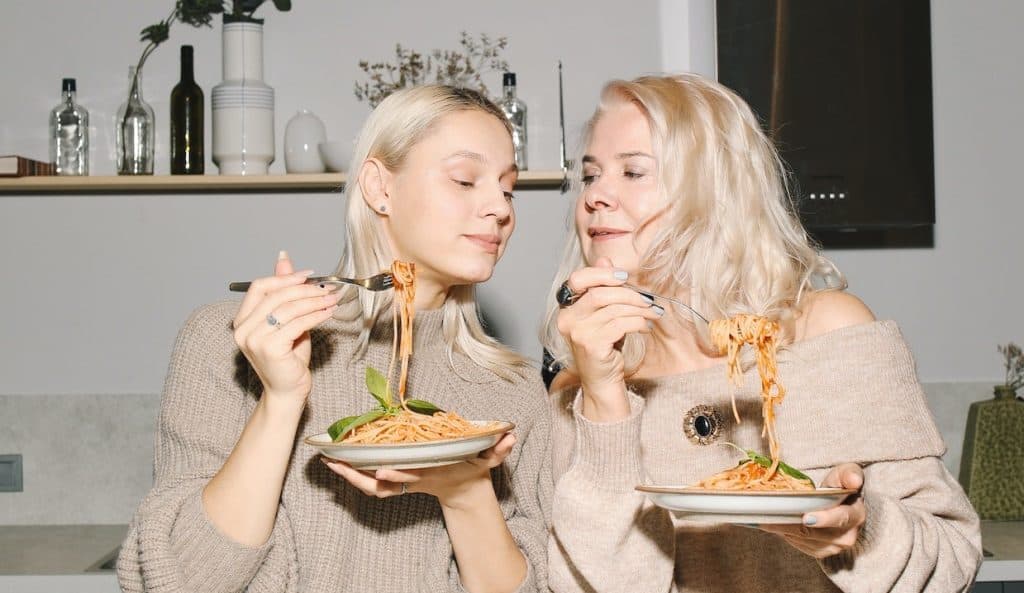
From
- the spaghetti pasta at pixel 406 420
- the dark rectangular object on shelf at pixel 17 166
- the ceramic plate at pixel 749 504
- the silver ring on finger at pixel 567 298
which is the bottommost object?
the ceramic plate at pixel 749 504

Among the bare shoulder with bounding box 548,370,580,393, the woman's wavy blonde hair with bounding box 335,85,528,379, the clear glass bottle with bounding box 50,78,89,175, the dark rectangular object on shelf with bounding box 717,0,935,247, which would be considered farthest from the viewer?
the clear glass bottle with bounding box 50,78,89,175

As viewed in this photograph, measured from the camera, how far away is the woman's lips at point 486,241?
192 cm

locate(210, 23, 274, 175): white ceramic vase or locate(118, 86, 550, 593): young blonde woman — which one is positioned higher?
locate(210, 23, 274, 175): white ceramic vase

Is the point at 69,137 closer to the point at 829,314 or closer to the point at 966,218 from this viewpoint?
the point at 829,314

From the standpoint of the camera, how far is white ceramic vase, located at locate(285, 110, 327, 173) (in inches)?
125

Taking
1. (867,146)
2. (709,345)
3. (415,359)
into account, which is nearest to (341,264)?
(415,359)

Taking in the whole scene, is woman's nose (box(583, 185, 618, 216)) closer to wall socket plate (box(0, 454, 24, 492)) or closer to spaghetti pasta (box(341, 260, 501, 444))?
spaghetti pasta (box(341, 260, 501, 444))

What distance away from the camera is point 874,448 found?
5.79ft

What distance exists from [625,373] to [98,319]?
6.52 feet

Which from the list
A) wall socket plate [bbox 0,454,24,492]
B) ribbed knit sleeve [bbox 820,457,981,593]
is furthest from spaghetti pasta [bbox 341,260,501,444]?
wall socket plate [bbox 0,454,24,492]

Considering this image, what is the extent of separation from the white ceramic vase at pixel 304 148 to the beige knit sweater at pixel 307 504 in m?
1.25

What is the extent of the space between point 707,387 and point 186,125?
A: 6.34 feet

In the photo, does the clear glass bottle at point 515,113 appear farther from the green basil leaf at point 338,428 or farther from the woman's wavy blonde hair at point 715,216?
the green basil leaf at point 338,428

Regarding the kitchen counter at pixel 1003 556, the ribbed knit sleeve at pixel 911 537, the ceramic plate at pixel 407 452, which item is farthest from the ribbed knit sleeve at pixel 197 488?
the kitchen counter at pixel 1003 556
